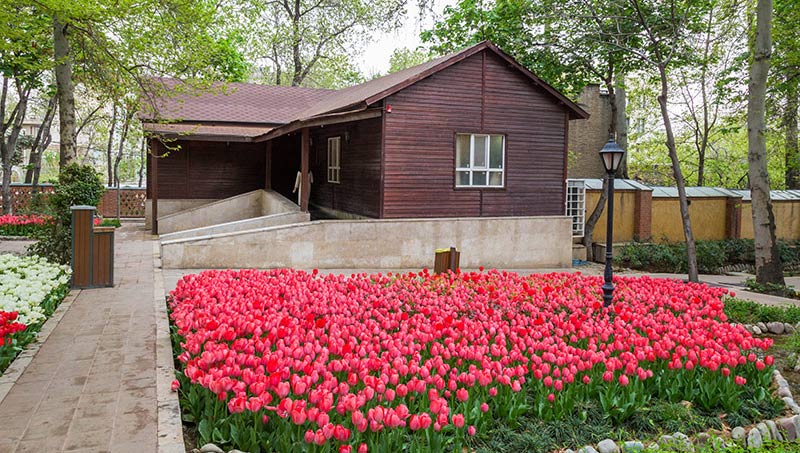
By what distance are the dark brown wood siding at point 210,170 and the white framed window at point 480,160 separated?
8.49 metres

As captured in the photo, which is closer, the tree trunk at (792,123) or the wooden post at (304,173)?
the wooden post at (304,173)

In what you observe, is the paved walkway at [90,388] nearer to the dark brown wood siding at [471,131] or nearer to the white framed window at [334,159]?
the dark brown wood siding at [471,131]

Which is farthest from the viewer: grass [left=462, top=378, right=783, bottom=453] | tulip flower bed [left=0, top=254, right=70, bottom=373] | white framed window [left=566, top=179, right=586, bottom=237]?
white framed window [left=566, top=179, right=586, bottom=237]

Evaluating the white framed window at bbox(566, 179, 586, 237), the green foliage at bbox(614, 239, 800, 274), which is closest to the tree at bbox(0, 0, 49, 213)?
the white framed window at bbox(566, 179, 586, 237)

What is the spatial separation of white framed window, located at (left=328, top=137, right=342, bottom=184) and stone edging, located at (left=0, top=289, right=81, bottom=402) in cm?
1008

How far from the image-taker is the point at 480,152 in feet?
55.2

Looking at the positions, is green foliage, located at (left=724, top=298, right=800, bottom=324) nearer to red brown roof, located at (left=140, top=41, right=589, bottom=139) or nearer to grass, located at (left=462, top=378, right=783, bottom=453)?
grass, located at (left=462, top=378, right=783, bottom=453)

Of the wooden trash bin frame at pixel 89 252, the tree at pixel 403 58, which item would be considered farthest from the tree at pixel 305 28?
the wooden trash bin frame at pixel 89 252

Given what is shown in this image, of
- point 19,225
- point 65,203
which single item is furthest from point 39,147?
point 65,203

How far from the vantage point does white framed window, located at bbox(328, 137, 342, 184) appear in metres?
18.1

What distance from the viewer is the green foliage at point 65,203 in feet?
35.2

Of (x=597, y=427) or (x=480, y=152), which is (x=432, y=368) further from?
(x=480, y=152)

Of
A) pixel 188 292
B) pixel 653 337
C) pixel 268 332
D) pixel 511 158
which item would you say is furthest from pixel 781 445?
pixel 511 158

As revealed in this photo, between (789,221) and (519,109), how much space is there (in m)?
13.5
